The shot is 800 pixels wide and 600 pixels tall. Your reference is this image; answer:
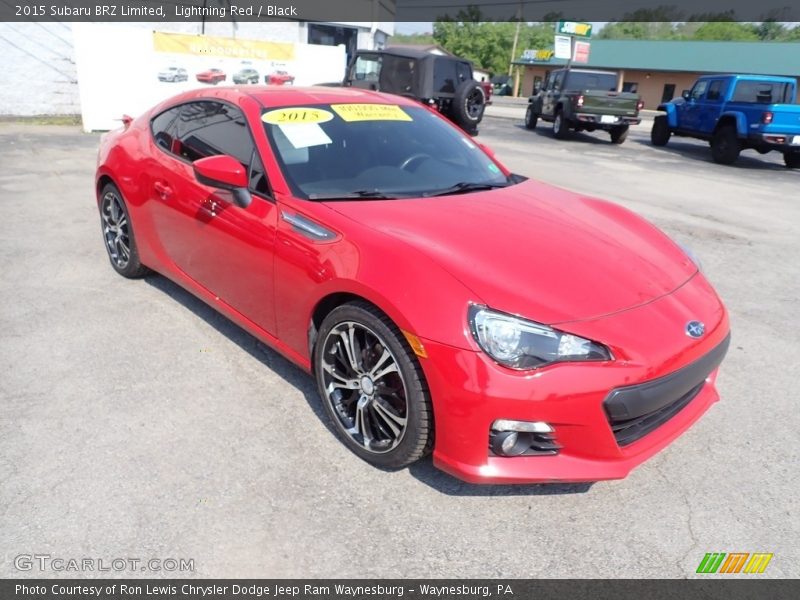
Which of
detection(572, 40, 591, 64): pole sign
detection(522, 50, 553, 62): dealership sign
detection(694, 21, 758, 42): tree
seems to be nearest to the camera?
detection(572, 40, 591, 64): pole sign

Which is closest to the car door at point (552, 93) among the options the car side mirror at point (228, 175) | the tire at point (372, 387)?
the car side mirror at point (228, 175)

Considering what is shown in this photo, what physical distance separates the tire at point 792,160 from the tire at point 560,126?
18.1 ft

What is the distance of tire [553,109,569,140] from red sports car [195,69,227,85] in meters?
9.36

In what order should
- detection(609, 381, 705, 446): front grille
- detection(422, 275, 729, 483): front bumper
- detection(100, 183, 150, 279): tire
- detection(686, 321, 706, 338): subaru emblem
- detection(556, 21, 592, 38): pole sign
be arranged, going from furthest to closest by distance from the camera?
detection(556, 21, 592, 38): pole sign
detection(100, 183, 150, 279): tire
detection(686, 321, 706, 338): subaru emblem
detection(609, 381, 705, 446): front grille
detection(422, 275, 729, 483): front bumper

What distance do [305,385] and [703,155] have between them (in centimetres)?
1616

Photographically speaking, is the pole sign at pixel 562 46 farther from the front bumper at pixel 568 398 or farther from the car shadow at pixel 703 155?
the front bumper at pixel 568 398

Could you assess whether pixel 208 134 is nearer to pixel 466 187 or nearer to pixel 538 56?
pixel 466 187

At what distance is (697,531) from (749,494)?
A: 410 mm

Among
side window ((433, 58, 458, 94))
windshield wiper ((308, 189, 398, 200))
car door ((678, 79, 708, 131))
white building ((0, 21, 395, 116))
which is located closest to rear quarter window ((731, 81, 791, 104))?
car door ((678, 79, 708, 131))

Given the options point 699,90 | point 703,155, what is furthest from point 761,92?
point 703,155

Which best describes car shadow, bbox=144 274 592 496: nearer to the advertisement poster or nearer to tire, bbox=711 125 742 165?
the advertisement poster

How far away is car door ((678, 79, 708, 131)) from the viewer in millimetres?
15406

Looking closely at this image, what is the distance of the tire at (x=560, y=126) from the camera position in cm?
1728
